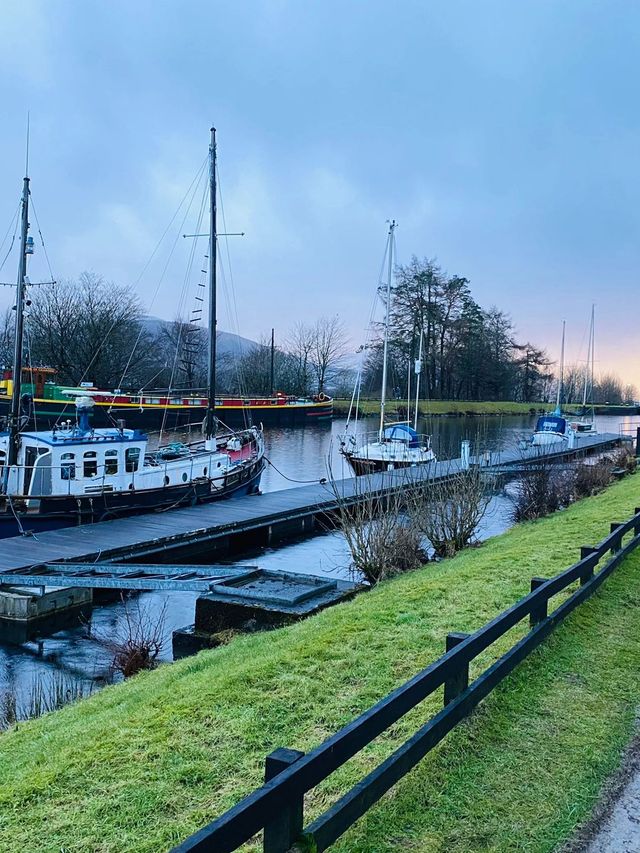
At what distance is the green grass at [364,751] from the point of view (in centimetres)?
393

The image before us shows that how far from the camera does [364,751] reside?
4672mm

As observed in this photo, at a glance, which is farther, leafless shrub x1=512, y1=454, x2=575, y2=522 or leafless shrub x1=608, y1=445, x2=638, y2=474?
leafless shrub x1=608, y1=445, x2=638, y2=474

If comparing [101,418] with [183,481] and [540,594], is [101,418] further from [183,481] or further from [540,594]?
[540,594]

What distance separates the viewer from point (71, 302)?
A: 2972 inches

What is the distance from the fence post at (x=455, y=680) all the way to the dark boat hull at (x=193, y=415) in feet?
175

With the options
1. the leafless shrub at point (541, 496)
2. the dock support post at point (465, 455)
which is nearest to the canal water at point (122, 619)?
the leafless shrub at point (541, 496)

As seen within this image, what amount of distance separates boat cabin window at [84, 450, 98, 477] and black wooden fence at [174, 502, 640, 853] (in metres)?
17.6

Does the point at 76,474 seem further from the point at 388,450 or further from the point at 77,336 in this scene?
the point at 77,336

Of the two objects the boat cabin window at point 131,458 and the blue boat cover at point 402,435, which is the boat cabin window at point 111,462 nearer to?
the boat cabin window at point 131,458

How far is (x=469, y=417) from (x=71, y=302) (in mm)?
50439

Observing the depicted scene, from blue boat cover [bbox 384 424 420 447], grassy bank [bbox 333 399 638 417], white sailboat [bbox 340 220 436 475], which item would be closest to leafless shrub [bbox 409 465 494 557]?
white sailboat [bbox 340 220 436 475]

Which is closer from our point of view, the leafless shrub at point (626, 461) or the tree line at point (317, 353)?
the leafless shrub at point (626, 461)

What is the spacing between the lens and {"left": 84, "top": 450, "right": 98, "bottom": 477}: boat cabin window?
21172mm

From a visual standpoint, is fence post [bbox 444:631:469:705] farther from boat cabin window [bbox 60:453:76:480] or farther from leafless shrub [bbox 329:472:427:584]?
boat cabin window [bbox 60:453:76:480]
